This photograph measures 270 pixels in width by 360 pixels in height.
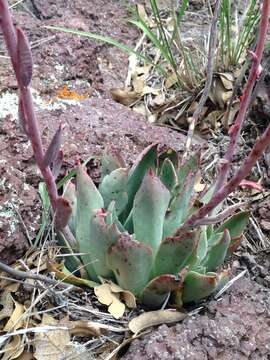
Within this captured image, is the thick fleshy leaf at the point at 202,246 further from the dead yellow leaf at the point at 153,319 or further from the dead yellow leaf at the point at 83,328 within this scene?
the dead yellow leaf at the point at 83,328

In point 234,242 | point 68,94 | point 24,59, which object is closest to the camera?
point 24,59

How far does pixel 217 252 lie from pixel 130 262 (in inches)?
10.7

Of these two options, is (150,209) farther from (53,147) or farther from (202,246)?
(53,147)

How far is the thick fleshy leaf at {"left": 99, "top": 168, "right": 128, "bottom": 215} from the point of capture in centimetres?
172

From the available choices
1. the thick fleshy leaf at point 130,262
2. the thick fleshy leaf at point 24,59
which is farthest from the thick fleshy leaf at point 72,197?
the thick fleshy leaf at point 24,59

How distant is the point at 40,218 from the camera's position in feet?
6.00

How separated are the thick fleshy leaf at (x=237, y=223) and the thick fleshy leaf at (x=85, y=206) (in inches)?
15.9

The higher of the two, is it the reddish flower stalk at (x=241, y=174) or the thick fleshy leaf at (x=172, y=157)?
the reddish flower stalk at (x=241, y=174)

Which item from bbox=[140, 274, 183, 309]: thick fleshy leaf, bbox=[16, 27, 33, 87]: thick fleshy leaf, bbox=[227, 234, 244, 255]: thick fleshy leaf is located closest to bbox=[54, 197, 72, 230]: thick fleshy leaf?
bbox=[140, 274, 183, 309]: thick fleshy leaf

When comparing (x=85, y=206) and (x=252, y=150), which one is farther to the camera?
(x=85, y=206)

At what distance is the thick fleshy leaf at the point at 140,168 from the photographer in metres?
1.75

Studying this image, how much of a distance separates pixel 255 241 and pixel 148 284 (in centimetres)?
64

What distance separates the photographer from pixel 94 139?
6.84ft

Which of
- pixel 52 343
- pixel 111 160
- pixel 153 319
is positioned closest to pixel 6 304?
pixel 52 343
